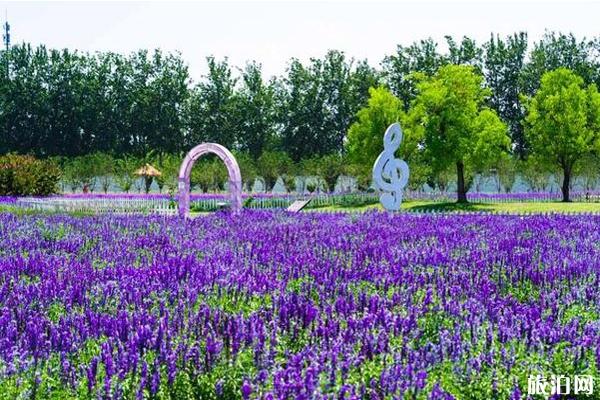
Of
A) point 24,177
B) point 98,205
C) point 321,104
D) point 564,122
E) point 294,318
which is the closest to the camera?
point 294,318

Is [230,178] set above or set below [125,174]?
below

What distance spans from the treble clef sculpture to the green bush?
68.0 ft

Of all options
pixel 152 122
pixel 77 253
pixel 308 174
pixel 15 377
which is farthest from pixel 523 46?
pixel 15 377

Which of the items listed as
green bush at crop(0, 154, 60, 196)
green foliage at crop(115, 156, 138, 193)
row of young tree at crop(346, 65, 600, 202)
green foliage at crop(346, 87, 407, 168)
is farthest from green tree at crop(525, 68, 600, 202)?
green foliage at crop(115, 156, 138, 193)

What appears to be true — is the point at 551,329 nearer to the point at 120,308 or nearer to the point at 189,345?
the point at 189,345

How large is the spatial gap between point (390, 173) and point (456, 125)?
15.7 meters

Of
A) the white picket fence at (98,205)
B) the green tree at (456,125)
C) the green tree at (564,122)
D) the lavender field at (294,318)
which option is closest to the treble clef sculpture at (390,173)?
the white picket fence at (98,205)

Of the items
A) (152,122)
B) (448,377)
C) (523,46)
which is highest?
(523,46)

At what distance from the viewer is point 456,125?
124 feet

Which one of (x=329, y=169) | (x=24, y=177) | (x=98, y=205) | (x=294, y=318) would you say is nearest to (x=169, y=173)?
(x=329, y=169)

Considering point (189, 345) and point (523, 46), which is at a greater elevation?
point (523, 46)

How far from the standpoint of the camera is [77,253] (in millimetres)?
9891

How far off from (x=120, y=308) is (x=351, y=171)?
1709 inches

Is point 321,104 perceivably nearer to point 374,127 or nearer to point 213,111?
point 213,111
